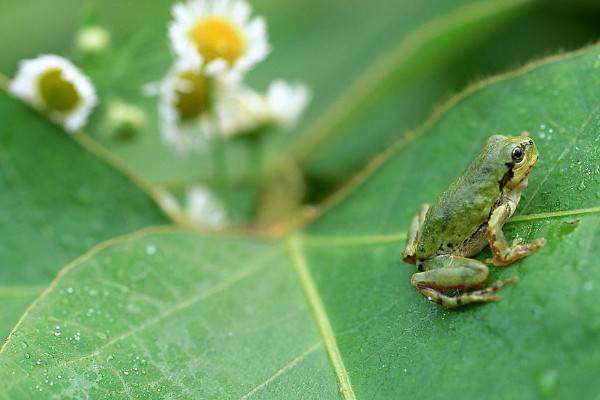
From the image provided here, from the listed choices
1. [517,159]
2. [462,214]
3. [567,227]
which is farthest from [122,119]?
[567,227]

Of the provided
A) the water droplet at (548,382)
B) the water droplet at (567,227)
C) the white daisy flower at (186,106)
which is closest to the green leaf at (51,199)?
the white daisy flower at (186,106)

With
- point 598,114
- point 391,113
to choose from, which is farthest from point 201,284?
point 391,113

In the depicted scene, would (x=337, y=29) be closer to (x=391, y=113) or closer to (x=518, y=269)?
(x=391, y=113)

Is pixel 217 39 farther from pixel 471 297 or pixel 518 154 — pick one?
pixel 471 297

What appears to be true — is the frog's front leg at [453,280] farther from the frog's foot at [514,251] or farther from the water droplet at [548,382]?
the water droplet at [548,382]

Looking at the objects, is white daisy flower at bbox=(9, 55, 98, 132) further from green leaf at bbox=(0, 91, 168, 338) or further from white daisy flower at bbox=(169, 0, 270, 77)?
white daisy flower at bbox=(169, 0, 270, 77)

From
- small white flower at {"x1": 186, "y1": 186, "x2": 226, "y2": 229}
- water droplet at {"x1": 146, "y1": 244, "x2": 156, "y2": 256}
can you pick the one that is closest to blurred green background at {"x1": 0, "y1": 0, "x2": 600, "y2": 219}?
small white flower at {"x1": 186, "y1": 186, "x2": 226, "y2": 229}
